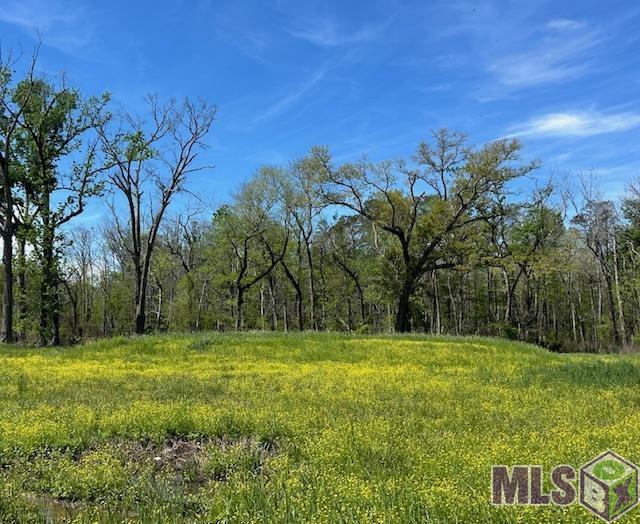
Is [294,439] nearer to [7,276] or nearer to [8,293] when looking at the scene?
[8,293]

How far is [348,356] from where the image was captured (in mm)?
19625

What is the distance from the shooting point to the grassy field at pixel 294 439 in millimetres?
4832

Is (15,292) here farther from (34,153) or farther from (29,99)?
(29,99)

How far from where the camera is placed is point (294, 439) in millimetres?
7352

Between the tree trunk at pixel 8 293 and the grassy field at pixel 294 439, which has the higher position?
the tree trunk at pixel 8 293

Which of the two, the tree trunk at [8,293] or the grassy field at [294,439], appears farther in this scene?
the tree trunk at [8,293]

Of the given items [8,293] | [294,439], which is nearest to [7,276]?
[8,293]

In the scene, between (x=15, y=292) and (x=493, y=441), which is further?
(x=15, y=292)

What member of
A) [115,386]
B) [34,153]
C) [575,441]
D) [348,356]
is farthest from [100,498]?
[34,153]

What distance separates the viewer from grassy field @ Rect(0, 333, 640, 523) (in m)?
4.83

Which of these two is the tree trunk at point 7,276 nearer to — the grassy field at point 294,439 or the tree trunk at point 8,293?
the tree trunk at point 8,293

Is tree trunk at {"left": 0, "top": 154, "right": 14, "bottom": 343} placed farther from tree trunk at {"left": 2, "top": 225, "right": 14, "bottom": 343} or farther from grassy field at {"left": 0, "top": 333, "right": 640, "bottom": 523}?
grassy field at {"left": 0, "top": 333, "right": 640, "bottom": 523}

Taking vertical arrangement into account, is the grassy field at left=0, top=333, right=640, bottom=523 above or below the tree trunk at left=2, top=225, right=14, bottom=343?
below

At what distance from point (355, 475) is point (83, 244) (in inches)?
2598
